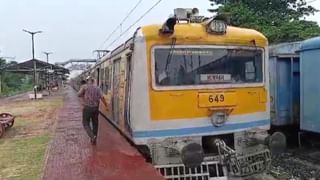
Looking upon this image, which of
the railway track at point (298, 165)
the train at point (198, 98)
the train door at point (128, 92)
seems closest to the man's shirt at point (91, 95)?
the train at point (198, 98)

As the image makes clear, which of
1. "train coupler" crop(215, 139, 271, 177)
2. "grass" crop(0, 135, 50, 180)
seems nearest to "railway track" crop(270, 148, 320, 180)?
"train coupler" crop(215, 139, 271, 177)

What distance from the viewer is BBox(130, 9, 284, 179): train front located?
6941mm

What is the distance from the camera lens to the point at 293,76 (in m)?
11.6

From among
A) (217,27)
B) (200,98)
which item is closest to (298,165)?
(200,98)

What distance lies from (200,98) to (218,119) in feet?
1.53

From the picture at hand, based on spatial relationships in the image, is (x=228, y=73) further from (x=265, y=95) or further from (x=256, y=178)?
(x=256, y=178)

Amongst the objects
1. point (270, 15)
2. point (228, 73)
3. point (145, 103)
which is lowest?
point (145, 103)

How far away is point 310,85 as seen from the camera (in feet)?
33.7

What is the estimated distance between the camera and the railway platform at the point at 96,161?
675 cm

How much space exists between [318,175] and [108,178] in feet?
14.9

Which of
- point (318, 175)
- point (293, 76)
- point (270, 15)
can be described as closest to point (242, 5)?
point (270, 15)

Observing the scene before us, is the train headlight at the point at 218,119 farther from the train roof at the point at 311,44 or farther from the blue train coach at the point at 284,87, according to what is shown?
the blue train coach at the point at 284,87

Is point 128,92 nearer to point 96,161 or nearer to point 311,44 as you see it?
point 96,161

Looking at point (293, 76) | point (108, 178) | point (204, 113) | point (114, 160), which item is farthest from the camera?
point (293, 76)
